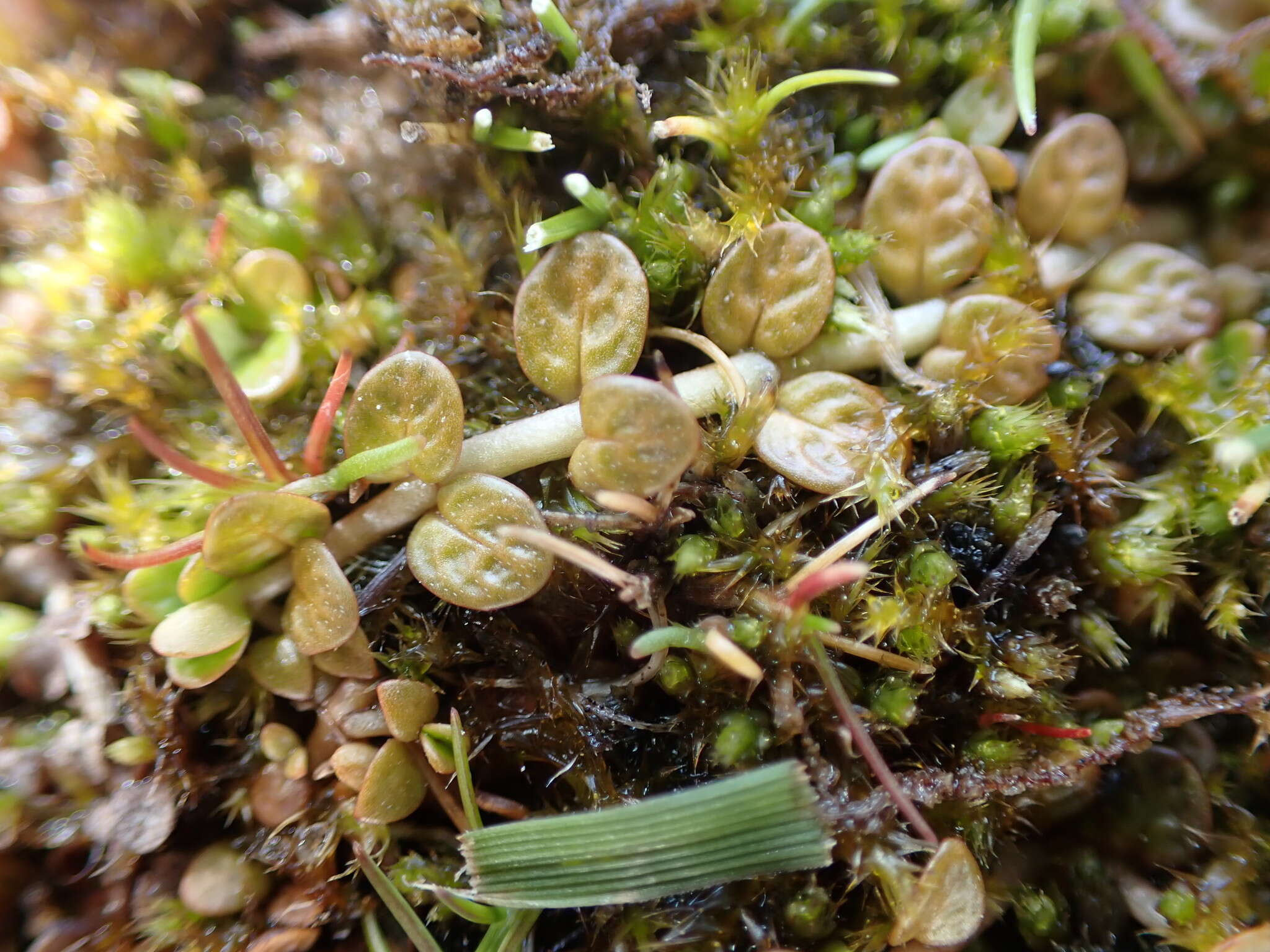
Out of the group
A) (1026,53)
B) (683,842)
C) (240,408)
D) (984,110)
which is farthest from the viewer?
(984,110)

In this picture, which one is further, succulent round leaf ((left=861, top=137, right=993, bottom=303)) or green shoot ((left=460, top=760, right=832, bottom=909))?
succulent round leaf ((left=861, top=137, right=993, bottom=303))

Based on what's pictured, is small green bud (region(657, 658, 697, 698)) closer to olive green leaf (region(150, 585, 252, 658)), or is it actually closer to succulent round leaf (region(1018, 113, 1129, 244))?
olive green leaf (region(150, 585, 252, 658))

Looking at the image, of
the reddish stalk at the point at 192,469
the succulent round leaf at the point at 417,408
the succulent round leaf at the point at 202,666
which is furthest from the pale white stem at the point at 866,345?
the succulent round leaf at the point at 202,666

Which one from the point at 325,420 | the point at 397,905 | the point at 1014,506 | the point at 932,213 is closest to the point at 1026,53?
the point at 932,213

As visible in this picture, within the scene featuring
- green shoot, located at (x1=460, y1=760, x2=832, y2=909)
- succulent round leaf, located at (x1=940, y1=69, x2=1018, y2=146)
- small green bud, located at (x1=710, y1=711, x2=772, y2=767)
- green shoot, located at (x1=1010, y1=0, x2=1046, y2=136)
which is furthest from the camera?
succulent round leaf, located at (x1=940, y1=69, x2=1018, y2=146)

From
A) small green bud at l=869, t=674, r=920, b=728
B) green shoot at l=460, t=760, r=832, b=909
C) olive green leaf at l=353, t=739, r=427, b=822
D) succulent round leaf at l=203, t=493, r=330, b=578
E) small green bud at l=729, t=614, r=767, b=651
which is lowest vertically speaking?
green shoot at l=460, t=760, r=832, b=909

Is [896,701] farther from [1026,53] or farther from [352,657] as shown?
[1026,53]


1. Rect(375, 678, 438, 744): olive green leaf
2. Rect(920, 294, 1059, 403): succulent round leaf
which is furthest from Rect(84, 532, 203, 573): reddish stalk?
Rect(920, 294, 1059, 403): succulent round leaf
